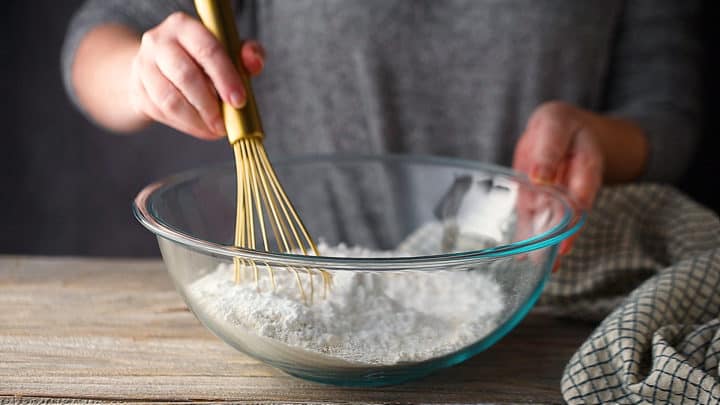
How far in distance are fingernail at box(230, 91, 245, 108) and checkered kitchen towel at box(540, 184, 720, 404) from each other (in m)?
0.31

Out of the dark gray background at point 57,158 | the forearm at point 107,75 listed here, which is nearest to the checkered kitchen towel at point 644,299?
the forearm at point 107,75

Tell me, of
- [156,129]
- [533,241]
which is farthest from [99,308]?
[156,129]

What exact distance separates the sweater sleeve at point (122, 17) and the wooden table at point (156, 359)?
0.29 m

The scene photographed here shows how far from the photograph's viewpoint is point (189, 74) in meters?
0.47

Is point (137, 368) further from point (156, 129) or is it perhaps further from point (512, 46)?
point (156, 129)

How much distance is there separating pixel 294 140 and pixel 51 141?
2.66 ft

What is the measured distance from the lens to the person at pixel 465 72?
86cm

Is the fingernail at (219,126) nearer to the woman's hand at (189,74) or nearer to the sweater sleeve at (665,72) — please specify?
the woman's hand at (189,74)

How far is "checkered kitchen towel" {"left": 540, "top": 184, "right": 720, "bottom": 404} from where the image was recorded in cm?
42

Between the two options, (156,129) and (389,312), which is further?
(156,129)

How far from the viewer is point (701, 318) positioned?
→ 50 centimetres

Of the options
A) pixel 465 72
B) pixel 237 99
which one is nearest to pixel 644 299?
pixel 237 99

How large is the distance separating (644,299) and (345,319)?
0.24 meters

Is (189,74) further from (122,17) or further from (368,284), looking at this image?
(122,17)
